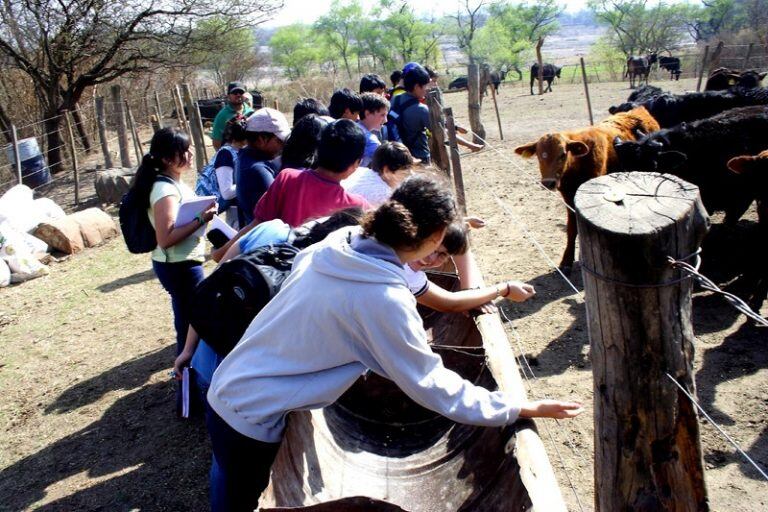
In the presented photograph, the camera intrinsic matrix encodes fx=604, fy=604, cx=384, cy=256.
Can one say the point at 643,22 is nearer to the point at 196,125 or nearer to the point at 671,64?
the point at 671,64

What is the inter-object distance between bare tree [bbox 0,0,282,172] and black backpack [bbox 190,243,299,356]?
39.3 ft

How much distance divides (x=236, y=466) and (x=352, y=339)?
740mm

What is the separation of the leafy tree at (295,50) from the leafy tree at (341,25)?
74.0 inches

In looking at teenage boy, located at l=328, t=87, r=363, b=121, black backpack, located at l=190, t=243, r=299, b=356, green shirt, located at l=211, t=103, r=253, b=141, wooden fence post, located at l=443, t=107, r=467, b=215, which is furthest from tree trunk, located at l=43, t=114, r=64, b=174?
black backpack, located at l=190, t=243, r=299, b=356

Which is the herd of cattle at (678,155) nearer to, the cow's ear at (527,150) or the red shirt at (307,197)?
the cow's ear at (527,150)

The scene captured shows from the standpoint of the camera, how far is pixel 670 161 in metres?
5.79

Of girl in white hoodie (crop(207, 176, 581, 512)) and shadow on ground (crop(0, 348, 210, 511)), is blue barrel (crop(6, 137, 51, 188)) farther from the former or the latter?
girl in white hoodie (crop(207, 176, 581, 512))

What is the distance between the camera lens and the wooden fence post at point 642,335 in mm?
1688

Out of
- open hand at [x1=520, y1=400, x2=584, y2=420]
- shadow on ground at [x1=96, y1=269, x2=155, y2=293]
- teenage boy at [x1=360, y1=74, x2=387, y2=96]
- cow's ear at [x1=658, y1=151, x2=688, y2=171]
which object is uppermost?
teenage boy at [x1=360, y1=74, x2=387, y2=96]

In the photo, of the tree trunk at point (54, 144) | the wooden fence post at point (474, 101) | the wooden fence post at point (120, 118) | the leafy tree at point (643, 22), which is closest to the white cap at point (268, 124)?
the wooden fence post at point (474, 101)

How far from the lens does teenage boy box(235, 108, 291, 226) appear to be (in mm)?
3867

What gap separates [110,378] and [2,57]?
11.8 m

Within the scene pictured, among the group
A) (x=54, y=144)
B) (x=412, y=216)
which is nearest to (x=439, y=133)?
(x=412, y=216)

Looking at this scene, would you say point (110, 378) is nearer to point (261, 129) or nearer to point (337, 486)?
point (261, 129)
